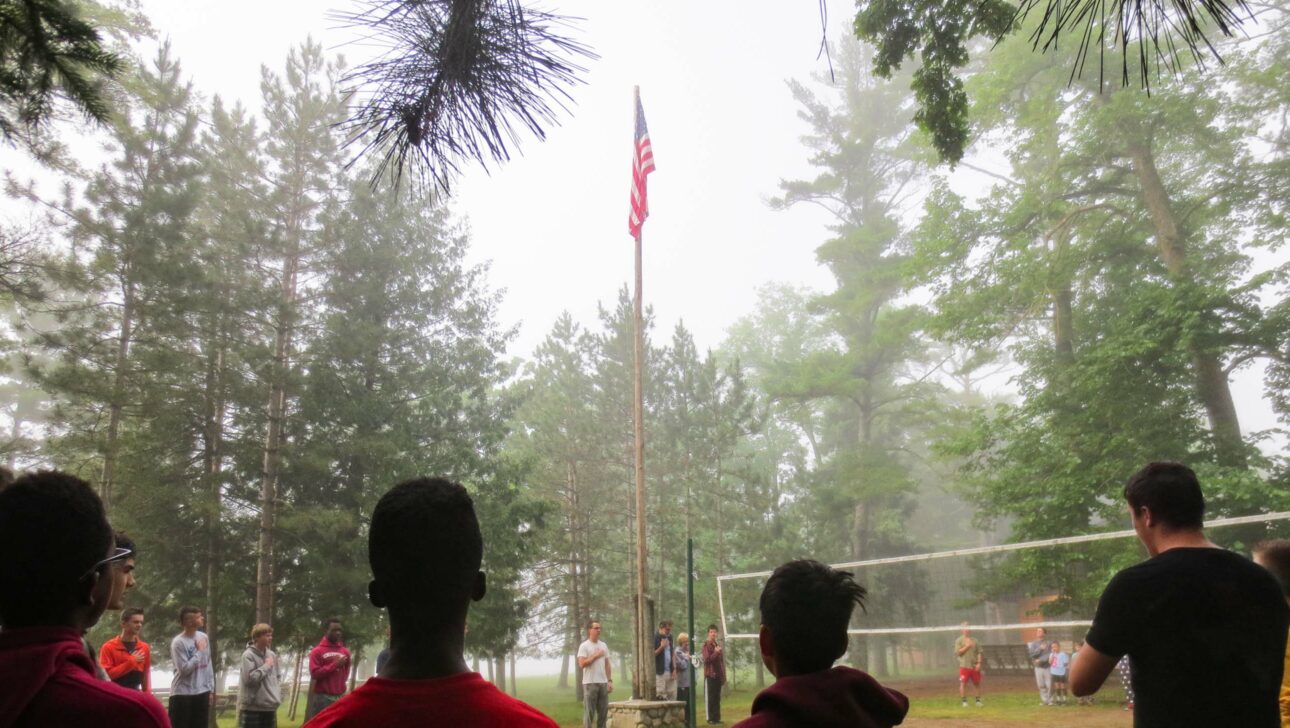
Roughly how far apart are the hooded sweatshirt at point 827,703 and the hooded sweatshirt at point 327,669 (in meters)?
8.30

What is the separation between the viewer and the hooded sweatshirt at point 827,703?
189 centimetres

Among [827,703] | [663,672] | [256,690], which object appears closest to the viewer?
[827,703]

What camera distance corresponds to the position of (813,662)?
2029mm

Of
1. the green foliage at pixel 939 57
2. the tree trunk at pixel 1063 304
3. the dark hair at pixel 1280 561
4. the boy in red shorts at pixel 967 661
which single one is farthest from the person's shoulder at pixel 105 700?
the tree trunk at pixel 1063 304

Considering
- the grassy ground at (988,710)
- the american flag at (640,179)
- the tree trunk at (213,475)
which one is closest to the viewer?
the grassy ground at (988,710)

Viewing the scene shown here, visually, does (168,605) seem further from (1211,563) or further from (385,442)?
(1211,563)

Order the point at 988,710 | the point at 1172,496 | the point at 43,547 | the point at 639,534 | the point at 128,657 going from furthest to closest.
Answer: the point at 988,710
the point at 639,534
the point at 128,657
the point at 1172,496
the point at 43,547

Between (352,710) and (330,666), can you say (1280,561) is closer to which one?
(352,710)

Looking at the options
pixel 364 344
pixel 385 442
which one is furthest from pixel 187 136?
pixel 385 442

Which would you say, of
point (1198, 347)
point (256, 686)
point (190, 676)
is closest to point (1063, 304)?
point (1198, 347)

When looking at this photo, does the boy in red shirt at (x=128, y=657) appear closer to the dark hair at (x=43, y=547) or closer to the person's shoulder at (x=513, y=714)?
the dark hair at (x=43, y=547)

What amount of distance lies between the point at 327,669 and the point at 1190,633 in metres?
8.71

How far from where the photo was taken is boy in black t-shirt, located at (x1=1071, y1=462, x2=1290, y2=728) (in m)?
2.40

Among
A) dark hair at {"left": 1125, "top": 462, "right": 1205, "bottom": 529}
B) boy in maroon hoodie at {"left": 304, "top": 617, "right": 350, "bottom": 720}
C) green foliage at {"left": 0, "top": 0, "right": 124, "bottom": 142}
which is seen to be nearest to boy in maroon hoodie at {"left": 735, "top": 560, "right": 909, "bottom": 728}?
dark hair at {"left": 1125, "top": 462, "right": 1205, "bottom": 529}
